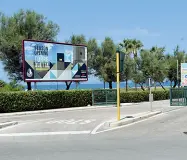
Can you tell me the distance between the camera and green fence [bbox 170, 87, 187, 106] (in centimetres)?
3164

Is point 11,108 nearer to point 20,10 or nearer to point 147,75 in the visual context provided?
point 20,10

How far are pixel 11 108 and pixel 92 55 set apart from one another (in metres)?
24.4

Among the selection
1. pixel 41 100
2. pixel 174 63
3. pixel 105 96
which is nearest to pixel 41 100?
pixel 41 100

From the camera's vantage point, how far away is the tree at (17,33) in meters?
35.6

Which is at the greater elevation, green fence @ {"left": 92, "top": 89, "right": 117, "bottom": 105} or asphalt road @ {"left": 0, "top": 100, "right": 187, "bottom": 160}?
green fence @ {"left": 92, "top": 89, "right": 117, "bottom": 105}

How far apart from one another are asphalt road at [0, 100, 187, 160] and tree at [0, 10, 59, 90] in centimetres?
2380

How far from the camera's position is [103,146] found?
1033 centimetres

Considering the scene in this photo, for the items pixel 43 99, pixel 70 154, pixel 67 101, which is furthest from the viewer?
pixel 67 101

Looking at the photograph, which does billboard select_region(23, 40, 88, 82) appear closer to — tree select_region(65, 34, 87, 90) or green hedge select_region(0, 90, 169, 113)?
green hedge select_region(0, 90, 169, 113)

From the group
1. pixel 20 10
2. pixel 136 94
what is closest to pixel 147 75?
pixel 136 94

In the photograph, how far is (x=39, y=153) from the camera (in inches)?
366

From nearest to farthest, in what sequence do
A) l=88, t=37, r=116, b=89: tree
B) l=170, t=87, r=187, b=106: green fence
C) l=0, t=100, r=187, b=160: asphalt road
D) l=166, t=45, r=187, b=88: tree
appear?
l=0, t=100, r=187, b=160: asphalt road → l=170, t=87, r=187, b=106: green fence → l=88, t=37, r=116, b=89: tree → l=166, t=45, r=187, b=88: tree

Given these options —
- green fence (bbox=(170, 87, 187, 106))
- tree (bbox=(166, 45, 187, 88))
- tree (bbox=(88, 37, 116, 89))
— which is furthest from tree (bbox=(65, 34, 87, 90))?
tree (bbox=(166, 45, 187, 88))

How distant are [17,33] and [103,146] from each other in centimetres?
2822
